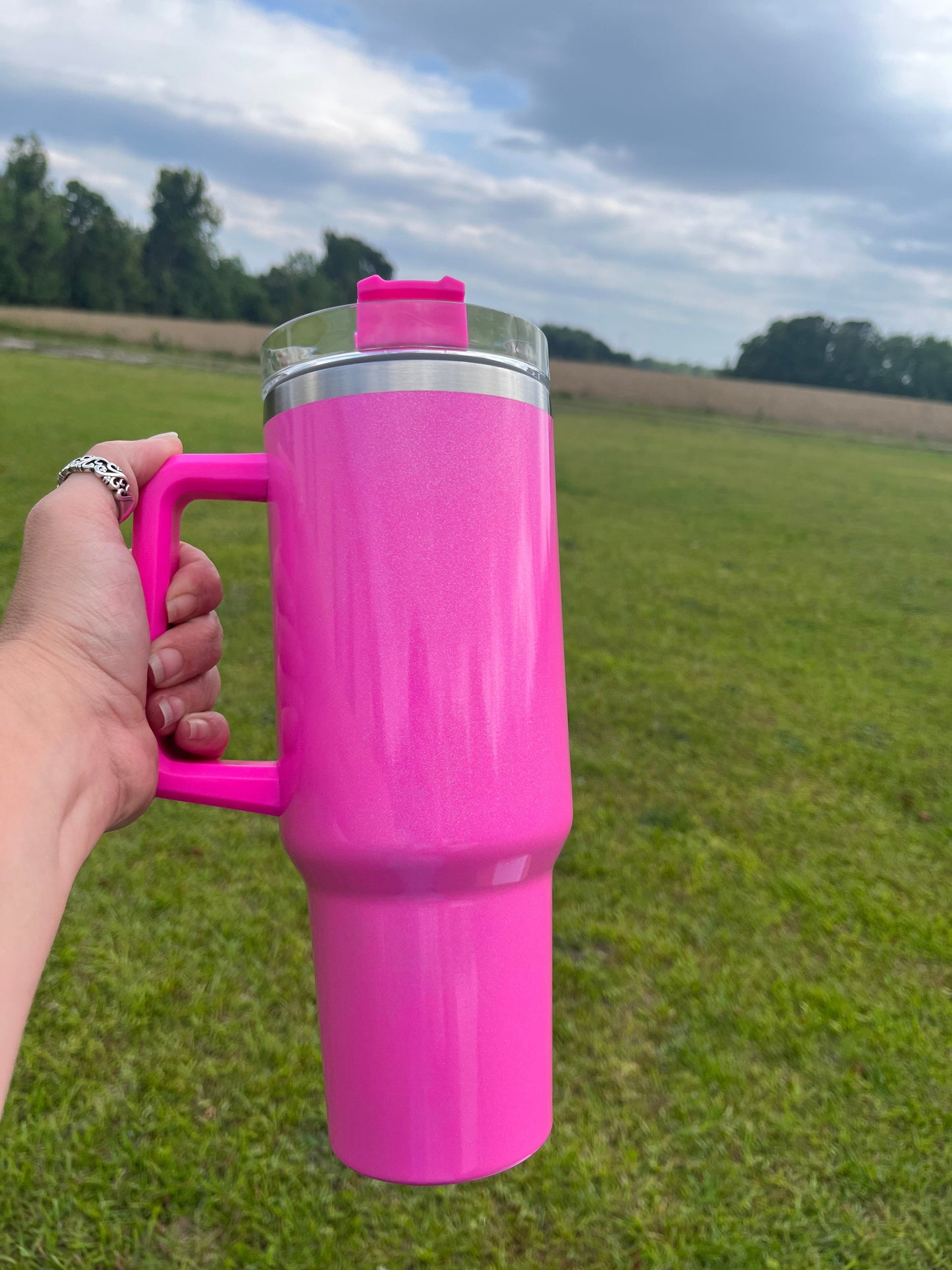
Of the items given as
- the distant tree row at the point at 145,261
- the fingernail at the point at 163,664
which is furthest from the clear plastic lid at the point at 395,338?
the distant tree row at the point at 145,261

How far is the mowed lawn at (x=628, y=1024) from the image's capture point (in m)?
2.03

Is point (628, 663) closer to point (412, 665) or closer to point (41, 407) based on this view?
point (412, 665)

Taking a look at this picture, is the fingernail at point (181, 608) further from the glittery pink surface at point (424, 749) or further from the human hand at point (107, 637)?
the glittery pink surface at point (424, 749)

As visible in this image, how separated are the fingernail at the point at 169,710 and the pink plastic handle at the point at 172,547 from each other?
0.10 meters

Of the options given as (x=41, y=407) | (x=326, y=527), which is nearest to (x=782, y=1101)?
(x=326, y=527)

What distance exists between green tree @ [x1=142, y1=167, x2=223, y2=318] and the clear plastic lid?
45980 millimetres

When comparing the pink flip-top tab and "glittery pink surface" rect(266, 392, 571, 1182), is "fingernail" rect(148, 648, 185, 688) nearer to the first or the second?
"glittery pink surface" rect(266, 392, 571, 1182)

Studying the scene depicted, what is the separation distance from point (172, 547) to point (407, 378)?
0.39 metres

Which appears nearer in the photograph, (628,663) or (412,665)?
(412,665)

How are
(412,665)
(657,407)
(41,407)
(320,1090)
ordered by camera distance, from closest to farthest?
(412,665), (320,1090), (41,407), (657,407)

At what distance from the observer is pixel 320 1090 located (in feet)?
7.65

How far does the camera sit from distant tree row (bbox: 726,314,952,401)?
1606 inches

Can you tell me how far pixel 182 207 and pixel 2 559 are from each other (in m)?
49.2

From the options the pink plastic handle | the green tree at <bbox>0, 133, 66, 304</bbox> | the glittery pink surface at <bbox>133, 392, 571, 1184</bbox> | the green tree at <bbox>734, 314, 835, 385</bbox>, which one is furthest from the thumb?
the green tree at <bbox>734, 314, 835, 385</bbox>
